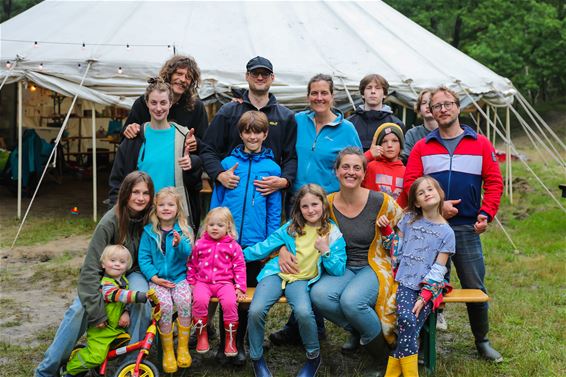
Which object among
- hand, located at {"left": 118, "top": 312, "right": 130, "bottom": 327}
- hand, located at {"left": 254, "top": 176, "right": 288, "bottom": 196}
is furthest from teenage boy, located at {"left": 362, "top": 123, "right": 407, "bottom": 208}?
hand, located at {"left": 118, "top": 312, "right": 130, "bottom": 327}

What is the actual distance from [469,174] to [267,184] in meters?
1.25

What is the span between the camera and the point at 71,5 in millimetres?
11180

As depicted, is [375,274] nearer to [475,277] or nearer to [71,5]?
[475,277]

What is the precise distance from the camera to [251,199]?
4109 mm

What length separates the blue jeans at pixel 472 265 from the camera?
4.08 metres

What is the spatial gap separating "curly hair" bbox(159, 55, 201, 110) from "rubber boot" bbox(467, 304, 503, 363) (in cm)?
232

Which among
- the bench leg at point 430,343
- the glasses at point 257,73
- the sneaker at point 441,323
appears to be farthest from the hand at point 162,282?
the sneaker at point 441,323

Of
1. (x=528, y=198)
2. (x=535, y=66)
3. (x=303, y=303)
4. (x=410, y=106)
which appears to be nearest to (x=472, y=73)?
(x=410, y=106)

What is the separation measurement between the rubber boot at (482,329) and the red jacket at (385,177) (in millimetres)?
874

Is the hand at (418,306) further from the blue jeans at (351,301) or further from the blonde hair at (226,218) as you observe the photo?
the blonde hair at (226,218)

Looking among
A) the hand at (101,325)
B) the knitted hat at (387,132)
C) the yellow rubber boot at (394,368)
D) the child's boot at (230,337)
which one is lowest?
the yellow rubber boot at (394,368)

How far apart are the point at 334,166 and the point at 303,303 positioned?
0.88 metres

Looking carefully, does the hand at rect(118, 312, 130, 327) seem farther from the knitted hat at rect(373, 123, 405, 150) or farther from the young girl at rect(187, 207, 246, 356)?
the knitted hat at rect(373, 123, 405, 150)

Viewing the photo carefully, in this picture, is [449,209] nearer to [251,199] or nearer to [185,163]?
[251,199]
